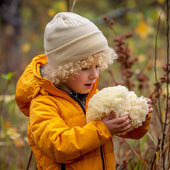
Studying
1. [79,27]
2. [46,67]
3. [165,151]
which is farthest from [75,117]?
[165,151]

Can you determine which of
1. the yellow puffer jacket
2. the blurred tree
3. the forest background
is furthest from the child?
the blurred tree

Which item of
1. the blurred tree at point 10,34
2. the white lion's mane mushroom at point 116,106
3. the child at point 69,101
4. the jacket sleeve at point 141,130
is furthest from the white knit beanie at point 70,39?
the blurred tree at point 10,34

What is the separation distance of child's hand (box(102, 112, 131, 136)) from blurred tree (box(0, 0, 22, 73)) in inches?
193

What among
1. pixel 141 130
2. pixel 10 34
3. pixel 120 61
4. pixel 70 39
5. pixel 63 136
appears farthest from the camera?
pixel 10 34

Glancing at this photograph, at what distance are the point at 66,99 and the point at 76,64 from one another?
21 cm

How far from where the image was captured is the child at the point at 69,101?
1281mm

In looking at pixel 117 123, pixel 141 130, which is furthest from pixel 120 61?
pixel 117 123

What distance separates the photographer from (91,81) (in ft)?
4.93

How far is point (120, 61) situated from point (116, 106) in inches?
43.4

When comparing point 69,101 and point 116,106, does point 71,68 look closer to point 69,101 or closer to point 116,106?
point 69,101

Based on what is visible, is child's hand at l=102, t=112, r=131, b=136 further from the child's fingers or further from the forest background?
the forest background

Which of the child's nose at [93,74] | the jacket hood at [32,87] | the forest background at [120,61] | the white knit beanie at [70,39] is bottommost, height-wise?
the forest background at [120,61]

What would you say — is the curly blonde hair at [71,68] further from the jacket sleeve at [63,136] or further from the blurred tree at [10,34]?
the blurred tree at [10,34]

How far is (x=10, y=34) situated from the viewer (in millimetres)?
6207
